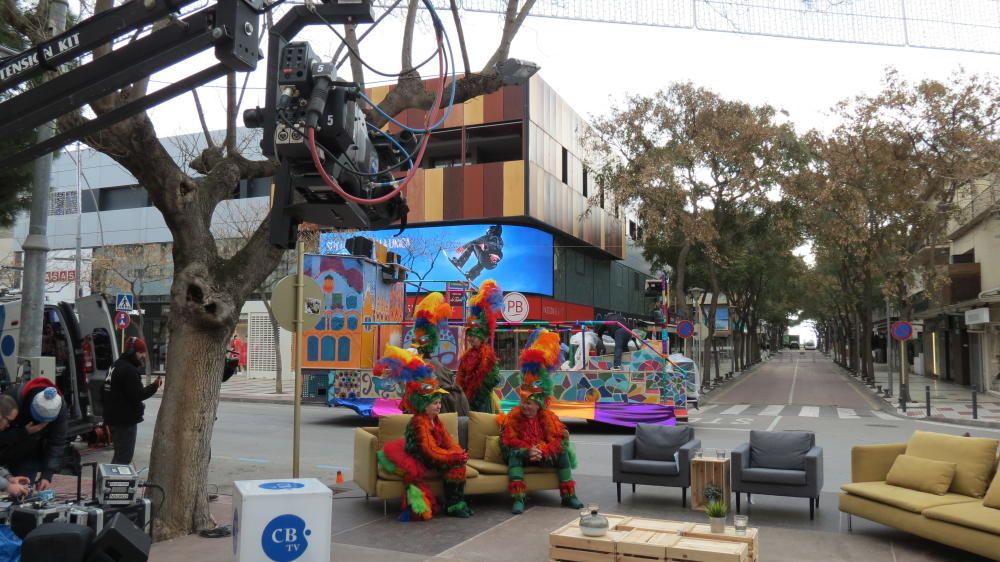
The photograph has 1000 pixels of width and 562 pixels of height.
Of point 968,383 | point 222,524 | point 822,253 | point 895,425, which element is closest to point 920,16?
point 222,524

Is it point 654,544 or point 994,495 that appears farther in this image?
point 994,495

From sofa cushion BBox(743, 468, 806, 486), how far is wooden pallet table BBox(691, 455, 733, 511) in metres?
0.23

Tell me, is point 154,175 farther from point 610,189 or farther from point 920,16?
point 610,189

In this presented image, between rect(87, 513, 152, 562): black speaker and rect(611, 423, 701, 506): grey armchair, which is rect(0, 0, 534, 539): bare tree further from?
rect(611, 423, 701, 506): grey armchair

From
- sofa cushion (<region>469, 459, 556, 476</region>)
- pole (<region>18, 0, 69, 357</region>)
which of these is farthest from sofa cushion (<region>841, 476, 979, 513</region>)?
pole (<region>18, 0, 69, 357</region>)

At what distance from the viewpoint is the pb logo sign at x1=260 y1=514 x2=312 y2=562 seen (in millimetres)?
5516

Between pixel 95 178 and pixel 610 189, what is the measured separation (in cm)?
2702

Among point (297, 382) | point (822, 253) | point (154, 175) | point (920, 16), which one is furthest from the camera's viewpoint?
point (822, 253)

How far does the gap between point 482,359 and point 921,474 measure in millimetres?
5459

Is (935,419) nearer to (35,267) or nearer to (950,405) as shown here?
(950,405)

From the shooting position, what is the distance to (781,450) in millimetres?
8938

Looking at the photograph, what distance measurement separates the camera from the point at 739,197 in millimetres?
30281

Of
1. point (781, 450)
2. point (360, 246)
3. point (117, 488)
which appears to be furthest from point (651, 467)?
point (360, 246)

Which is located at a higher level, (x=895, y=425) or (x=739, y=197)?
(x=739, y=197)
